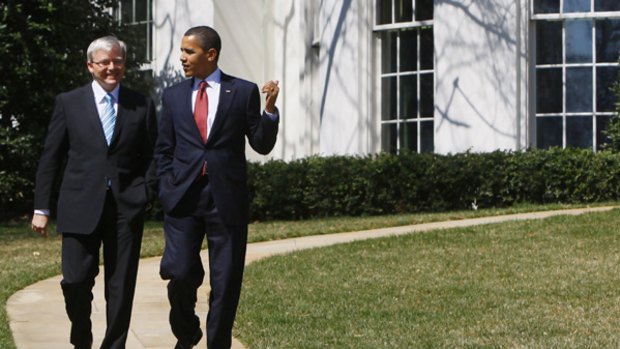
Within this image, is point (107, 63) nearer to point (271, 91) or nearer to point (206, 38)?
point (206, 38)

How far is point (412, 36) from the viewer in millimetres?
18875

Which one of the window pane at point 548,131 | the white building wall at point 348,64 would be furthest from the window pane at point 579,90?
the white building wall at point 348,64

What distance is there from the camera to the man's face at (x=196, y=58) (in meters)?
7.05

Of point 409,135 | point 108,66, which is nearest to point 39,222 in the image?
point 108,66

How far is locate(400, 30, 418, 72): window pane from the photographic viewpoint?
61.8 ft

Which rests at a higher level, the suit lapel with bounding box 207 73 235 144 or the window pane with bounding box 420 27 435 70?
the window pane with bounding box 420 27 435 70

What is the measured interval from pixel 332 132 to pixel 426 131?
1592 millimetres

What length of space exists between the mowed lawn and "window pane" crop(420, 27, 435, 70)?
511 cm

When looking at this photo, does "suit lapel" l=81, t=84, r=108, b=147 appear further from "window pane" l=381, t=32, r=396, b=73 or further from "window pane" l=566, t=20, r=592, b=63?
"window pane" l=381, t=32, r=396, b=73

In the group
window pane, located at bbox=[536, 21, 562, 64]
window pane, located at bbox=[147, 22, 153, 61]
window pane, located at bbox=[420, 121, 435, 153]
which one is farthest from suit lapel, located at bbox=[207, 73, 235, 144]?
window pane, located at bbox=[147, 22, 153, 61]

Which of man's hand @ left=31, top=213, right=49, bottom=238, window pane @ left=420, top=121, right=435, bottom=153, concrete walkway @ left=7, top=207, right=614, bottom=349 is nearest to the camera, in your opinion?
man's hand @ left=31, top=213, right=49, bottom=238

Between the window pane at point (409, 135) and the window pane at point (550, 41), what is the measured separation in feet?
6.85

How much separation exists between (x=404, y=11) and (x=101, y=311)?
402 inches

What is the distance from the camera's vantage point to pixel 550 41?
17922 millimetres
